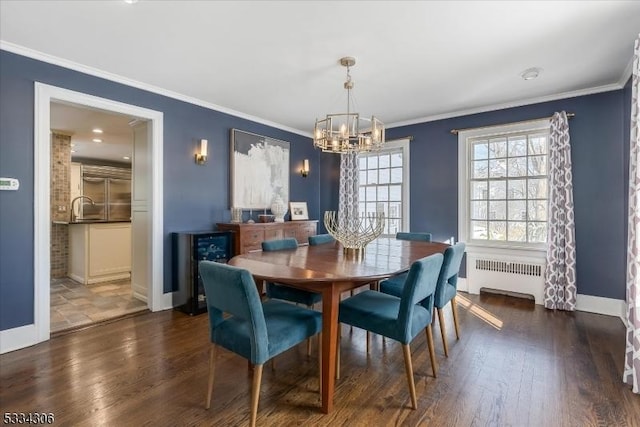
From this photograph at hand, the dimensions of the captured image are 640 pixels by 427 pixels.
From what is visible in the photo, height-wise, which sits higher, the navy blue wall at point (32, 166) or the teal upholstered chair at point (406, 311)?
the navy blue wall at point (32, 166)

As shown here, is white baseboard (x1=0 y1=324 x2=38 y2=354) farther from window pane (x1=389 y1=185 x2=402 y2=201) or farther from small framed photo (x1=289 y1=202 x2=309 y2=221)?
window pane (x1=389 y1=185 x2=402 y2=201)

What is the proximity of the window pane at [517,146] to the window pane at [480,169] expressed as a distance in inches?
12.6

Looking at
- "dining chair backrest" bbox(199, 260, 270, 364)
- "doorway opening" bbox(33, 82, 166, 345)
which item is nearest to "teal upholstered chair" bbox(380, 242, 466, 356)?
"dining chair backrest" bbox(199, 260, 270, 364)

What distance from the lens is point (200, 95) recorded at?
3693 mm

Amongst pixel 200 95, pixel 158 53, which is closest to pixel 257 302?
pixel 158 53

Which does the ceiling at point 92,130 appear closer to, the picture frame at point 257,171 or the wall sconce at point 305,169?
the picture frame at point 257,171

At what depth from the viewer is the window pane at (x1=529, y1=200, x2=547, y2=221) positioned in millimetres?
3877

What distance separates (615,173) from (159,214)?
5.03 metres

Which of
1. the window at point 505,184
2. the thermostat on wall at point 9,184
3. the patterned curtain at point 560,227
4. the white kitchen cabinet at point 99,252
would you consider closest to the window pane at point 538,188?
the window at point 505,184

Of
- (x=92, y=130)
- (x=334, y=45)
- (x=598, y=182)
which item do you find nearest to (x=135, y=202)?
(x=92, y=130)

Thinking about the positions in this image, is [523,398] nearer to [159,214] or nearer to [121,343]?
[121,343]

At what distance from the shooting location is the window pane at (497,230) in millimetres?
4145

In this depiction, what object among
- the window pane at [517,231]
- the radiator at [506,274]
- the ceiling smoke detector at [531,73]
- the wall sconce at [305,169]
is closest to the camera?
the ceiling smoke detector at [531,73]

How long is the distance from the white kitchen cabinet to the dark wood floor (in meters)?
2.08
